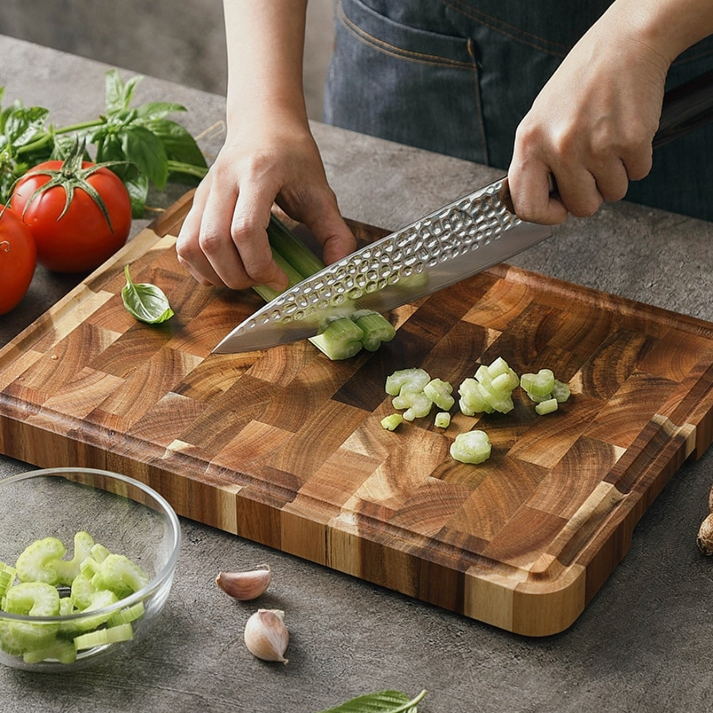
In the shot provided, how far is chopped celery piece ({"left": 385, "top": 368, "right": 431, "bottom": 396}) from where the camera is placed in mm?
1428

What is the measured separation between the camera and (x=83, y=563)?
114 centimetres

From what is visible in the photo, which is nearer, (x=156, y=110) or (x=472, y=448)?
(x=472, y=448)

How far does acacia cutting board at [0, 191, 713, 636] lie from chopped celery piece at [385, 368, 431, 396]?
0.07 feet

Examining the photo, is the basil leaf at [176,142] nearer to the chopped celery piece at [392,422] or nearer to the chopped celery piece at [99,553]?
the chopped celery piece at [392,422]

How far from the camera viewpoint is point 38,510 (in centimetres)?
126

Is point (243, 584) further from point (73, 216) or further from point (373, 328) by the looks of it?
point (73, 216)

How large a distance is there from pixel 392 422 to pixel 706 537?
0.38 m

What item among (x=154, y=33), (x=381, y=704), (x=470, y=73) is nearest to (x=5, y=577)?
(x=381, y=704)

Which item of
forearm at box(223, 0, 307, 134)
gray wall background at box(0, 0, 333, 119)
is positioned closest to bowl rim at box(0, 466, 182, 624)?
forearm at box(223, 0, 307, 134)

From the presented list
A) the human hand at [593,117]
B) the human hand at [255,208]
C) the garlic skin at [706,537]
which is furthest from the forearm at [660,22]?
the garlic skin at [706,537]

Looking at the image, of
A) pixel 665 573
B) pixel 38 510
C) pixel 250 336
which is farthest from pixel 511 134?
pixel 38 510

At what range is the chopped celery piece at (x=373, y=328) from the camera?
4.96ft

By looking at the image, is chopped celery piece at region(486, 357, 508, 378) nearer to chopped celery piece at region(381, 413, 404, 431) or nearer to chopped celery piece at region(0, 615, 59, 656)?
chopped celery piece at region(381, 413, 404, 431)

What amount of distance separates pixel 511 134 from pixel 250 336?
2.52 feet
